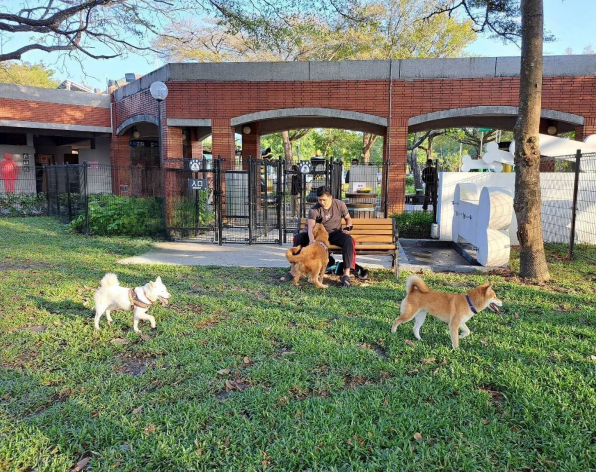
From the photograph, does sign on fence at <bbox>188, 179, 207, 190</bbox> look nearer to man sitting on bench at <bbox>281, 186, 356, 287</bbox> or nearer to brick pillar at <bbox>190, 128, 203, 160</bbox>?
man sitting on bench at <bbox>281, 186, 356, 287</bbox>

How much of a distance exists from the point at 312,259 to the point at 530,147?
3.54m

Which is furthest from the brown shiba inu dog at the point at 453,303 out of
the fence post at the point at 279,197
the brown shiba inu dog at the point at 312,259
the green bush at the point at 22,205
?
the green bush at the point at 22,205

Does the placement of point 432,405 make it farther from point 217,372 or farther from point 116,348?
point 116,348

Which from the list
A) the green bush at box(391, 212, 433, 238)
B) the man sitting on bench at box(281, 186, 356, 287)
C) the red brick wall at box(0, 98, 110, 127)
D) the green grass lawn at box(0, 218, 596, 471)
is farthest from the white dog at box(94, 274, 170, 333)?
the red brick wall at box(0, 98, 110, 127)

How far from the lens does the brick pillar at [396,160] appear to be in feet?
46.3

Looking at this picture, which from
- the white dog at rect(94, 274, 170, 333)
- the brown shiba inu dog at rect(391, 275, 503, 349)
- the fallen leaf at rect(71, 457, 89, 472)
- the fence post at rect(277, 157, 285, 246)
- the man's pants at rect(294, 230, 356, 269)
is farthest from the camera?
the fence post at rect(277, 157, 285, 246)

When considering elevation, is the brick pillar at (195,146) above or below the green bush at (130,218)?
above

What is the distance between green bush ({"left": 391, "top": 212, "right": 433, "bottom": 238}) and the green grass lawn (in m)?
5.91

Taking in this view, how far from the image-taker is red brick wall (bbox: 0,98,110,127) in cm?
1892

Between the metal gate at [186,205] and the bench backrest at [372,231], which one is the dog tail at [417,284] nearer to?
the bench backrest at [372,231]

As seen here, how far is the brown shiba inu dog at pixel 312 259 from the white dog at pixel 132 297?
221 centimetres

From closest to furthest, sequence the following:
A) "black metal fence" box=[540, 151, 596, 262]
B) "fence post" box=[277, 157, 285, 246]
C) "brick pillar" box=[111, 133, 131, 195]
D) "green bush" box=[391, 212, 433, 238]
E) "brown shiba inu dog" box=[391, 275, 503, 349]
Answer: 1. "brown shiba inu dog" box=[391, 275, 503, 349]
2. "black metal fence" box=[540, 151, 596, 262]
3. "fence post" box=[277, 157, 285, 246]
4. "green bush" box=[391, 212, 433, 238]
5. "brick pillar" box=[111, 133, 131, 195]

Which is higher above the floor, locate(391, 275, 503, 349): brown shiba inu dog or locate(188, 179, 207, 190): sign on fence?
locate(188, 179, 207, 190): sign on fence

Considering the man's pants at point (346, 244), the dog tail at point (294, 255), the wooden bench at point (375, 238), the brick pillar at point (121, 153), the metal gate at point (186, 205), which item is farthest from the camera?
the brick pillar at point (121, 153)
